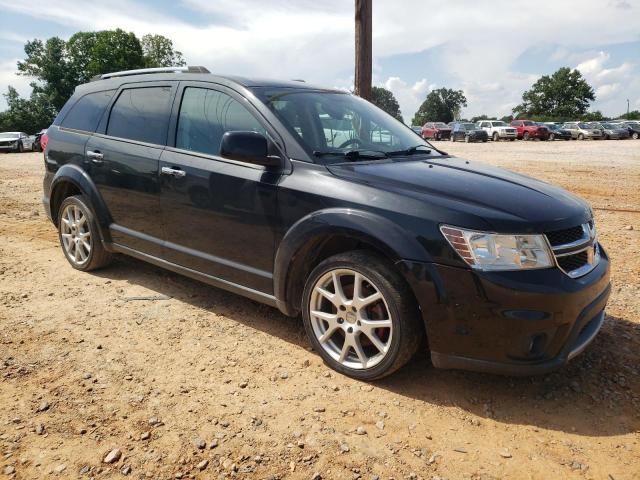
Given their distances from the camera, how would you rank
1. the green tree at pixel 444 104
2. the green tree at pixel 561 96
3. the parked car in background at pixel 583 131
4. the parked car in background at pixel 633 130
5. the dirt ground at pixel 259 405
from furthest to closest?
the green tree at pixel 444 104 → the green tree at pixel 561 96 → the parked car in background at pixel 633 130 → the parked car in background at pixel 583 131 → the dirt ground at pixel 259 405

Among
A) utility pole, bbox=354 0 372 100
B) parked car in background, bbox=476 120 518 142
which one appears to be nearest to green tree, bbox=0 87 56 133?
parked car in background, bbox=476 120 518 142

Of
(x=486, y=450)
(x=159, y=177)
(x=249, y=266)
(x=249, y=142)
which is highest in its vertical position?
(x=249, y=142)

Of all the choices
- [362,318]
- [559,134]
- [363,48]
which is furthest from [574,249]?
[559,134]

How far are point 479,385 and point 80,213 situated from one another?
149 inches

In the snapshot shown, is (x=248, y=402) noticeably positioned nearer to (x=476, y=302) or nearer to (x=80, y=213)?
(x=476, y=302)

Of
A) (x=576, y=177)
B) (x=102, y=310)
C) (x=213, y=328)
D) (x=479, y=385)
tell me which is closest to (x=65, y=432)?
(x=213, y=328)

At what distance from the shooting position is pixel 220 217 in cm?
350

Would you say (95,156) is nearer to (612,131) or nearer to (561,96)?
(612,131)

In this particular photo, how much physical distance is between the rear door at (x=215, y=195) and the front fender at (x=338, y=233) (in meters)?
0.13

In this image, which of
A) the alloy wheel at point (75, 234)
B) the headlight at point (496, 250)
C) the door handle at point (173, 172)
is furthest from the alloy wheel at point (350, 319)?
the alloy wheel at point (75, 234)

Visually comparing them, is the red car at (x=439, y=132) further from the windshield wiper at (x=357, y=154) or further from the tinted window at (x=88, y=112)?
the windshield wiper at (x=357, y=154)

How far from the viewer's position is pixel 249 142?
310 cm

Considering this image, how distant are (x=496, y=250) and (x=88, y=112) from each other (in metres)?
3.99

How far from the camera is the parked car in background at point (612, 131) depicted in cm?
3884
